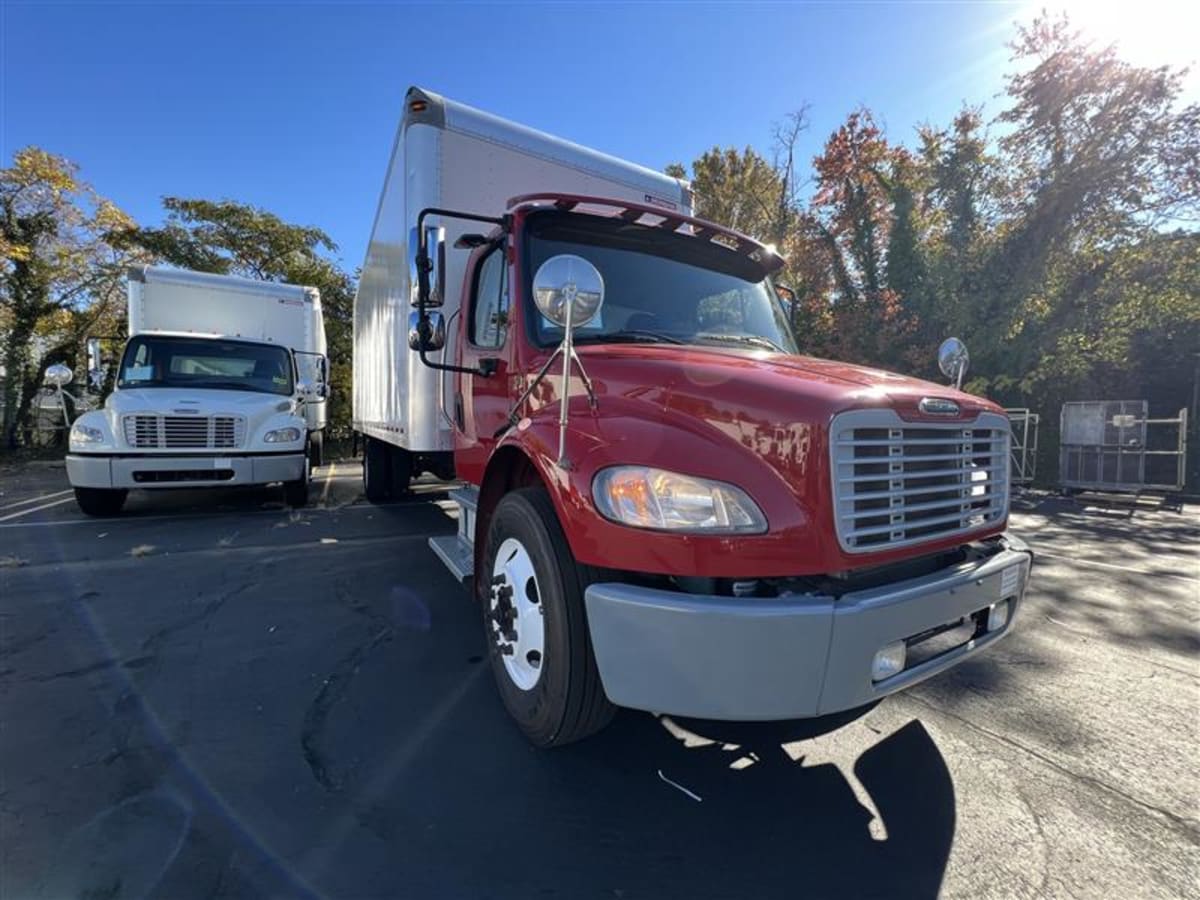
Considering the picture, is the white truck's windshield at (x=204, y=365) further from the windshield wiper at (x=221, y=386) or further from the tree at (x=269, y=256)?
the tree at (x=269, y=256)

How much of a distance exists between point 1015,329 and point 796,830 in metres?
16.7

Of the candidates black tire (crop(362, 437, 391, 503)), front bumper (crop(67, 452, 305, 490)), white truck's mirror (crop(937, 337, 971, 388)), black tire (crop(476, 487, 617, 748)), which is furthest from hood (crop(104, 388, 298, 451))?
white truck's mirror (crop(937, 337, 971, 388))

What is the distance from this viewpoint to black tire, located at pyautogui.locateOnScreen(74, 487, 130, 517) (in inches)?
297

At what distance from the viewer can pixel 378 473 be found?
8.96 meters

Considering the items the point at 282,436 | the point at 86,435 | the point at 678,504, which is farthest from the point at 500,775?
the point at 86,435

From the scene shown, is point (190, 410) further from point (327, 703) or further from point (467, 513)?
point (327, 703)

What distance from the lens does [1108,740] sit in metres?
2.82

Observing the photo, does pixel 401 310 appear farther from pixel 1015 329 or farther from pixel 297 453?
pixel 1015 329

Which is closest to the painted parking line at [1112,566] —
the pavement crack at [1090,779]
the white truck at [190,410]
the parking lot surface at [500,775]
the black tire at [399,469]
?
the parking lot surface at [500,775]

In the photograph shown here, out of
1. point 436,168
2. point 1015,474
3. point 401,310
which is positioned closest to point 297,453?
point 401,310

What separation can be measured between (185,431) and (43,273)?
1628 centimetres

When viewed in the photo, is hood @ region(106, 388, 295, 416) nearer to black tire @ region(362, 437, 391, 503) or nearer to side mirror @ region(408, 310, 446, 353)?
black tire @ region(362, 437, 391, 503)

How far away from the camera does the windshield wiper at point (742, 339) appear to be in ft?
11.3

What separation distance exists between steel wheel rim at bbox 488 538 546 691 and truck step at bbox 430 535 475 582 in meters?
0.62
